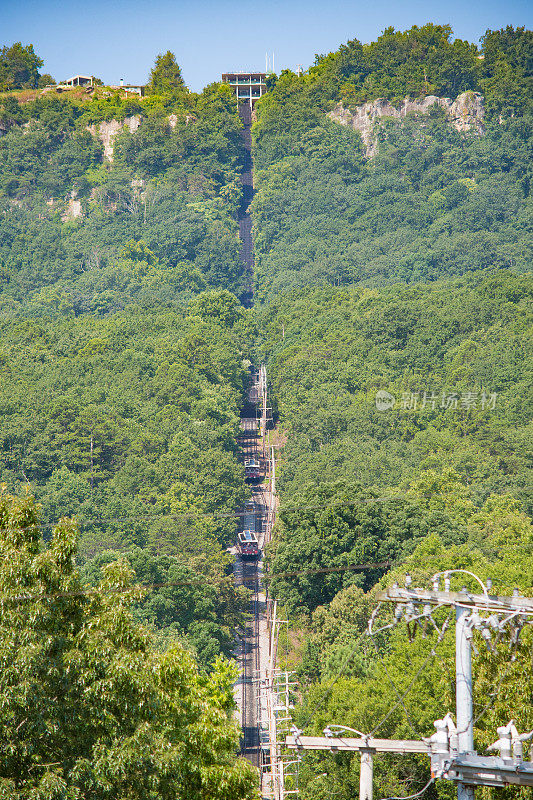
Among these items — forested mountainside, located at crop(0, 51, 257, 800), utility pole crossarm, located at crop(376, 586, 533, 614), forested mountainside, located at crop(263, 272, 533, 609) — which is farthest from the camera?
forested mountainside, located at crop(263, 272, 533, 609)

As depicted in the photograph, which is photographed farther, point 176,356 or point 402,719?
point 176,356

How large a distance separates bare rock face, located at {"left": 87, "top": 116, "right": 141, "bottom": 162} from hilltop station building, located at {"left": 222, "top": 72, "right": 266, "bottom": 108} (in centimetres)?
1985

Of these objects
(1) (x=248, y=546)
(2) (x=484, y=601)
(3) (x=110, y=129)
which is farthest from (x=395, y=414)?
(3) (x=110, y=129)

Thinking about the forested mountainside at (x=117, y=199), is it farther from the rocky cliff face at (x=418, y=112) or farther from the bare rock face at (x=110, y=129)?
the rocky cliff face at (x=418, y=112)

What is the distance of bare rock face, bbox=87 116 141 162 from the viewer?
6373 inches

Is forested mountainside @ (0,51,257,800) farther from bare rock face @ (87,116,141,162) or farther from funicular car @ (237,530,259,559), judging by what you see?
funicular car @ (237,530,259,559)

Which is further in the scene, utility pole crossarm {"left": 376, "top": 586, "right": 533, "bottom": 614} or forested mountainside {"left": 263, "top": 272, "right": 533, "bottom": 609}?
forested mountainside {"left": 263, "top": 272, "right": 533, "bottom": 609}

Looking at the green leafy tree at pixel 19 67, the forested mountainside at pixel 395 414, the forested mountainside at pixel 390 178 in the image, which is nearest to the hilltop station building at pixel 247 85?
the forested mountainside at pixel 390 178

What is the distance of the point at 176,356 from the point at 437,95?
83.2m

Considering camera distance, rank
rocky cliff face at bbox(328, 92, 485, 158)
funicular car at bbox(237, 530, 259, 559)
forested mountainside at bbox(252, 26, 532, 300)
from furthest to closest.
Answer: rocky cliff face at bbox(328, 92, 485, 158)
forested mountainside at bbox(252, 26, 532, 300)
funicular car at bbox(237, 530, 259, 559)

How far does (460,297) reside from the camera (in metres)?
101

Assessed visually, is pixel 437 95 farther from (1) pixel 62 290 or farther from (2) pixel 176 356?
(2) pixel 176 356

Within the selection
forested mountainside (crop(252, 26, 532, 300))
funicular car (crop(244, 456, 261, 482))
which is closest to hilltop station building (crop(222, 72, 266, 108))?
forested mountainside (crop(252, 26, 532, 300))

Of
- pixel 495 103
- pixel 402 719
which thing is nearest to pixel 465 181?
pixel 495 103
